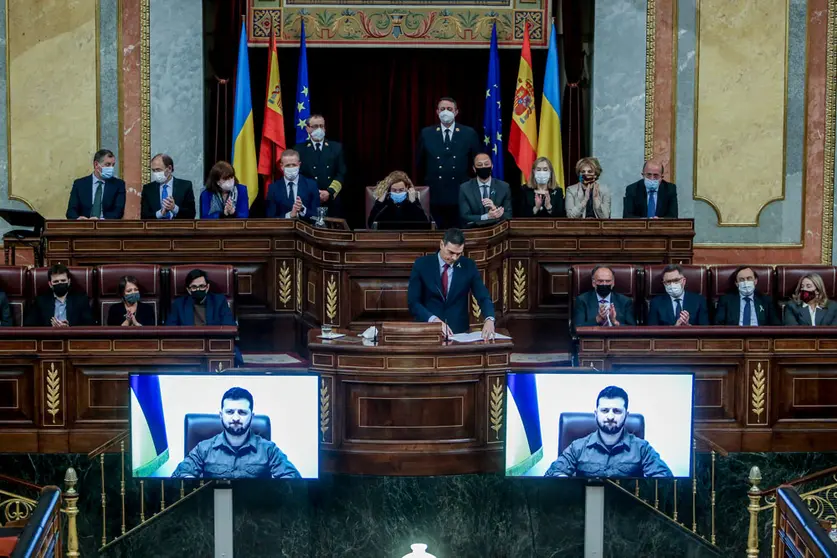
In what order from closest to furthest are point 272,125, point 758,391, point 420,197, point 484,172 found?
point 758,391
point 484,172
point 420,197
point 272,125

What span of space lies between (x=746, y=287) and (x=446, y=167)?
2.78 meters

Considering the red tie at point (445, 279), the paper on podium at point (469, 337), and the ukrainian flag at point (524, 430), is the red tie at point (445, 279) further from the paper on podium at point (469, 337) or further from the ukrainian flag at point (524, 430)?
the ukrainian flag at point (524, 430)

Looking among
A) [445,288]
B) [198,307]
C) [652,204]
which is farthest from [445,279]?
[652,204]

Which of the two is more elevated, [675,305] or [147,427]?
[675,305]

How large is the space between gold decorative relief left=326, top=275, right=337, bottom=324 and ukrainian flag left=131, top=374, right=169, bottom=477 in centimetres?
244

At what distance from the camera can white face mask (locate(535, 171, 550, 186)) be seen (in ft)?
33.8

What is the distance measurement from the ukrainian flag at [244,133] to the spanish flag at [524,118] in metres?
2.20

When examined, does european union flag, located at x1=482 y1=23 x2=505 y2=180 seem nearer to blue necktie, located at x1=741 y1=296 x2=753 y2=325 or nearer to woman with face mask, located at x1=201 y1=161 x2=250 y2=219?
woman with face mask, located at x1=201 y1=161 x2=250 y2=219

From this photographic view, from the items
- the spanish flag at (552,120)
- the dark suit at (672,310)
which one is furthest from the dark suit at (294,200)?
the dark suit at (672,310)

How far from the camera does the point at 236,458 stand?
7.53 metres

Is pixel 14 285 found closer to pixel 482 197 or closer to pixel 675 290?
pixel 482 197

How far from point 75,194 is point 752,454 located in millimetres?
5089

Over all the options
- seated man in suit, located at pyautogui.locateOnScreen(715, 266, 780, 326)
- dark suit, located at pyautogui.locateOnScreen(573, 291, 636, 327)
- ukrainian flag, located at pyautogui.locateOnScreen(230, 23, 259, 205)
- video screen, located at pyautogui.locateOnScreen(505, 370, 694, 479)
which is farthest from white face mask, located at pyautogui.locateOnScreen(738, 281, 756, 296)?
ukrainian flag, located at pyautogui.locateOnScreen(230, 23, 259, 205)

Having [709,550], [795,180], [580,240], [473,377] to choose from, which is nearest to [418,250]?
[580,240]
